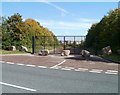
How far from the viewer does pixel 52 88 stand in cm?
560

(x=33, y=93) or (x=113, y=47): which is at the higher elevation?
(x=113, y=47)

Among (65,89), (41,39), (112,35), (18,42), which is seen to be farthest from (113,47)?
(65,89)

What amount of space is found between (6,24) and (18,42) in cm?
338

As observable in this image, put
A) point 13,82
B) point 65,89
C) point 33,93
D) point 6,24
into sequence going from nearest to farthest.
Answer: point 33,93, point 65,89, point 13,82, point 6,24

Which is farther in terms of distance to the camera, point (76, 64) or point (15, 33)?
point (15, 33)

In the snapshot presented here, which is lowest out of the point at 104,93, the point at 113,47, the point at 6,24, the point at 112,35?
the point at 104,93

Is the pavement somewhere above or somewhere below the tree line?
below

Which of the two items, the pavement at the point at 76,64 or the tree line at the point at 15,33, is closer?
the pavement at the point at 76,64

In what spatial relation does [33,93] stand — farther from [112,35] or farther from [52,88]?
[112,35]

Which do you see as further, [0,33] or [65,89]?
[0,33]

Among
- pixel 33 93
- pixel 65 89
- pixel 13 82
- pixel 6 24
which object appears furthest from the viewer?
pixel 6 24

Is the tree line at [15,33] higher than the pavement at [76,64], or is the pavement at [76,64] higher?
the tree line at [15,33]

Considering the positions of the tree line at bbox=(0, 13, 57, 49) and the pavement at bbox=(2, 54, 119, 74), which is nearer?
the pavement at bbox=(2, 54, 119, 74)

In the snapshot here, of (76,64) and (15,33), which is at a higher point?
(15,33)
